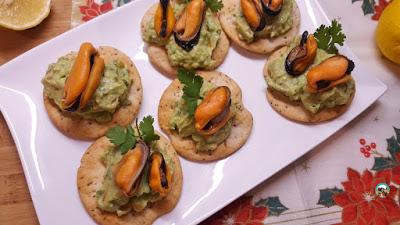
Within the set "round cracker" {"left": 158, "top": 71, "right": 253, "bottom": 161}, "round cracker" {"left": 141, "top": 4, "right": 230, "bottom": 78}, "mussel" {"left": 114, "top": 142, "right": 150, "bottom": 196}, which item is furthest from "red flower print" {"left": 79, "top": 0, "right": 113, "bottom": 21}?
"mussel" {"left": 114, "top": 142, "right": 150, "bottom": 196}

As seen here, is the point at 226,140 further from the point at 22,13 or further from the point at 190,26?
the point at 22,13

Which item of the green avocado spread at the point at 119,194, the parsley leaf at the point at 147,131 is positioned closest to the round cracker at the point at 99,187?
the green avocado spread at the point at 119,194

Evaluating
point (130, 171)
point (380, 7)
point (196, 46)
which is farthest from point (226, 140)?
point (380, 7)

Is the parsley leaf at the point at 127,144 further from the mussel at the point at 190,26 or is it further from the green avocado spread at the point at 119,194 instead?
the mussel at the point at 190,26

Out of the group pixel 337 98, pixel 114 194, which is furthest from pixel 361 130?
pixel 114 194

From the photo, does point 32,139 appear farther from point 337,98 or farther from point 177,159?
point 337,98

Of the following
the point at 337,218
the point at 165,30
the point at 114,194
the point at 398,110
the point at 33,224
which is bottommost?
the point at 33,224
